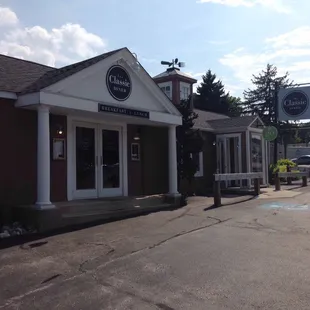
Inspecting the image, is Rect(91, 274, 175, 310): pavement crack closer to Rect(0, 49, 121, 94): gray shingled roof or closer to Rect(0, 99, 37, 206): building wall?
Rect(0, 99, 37, 206): building wall

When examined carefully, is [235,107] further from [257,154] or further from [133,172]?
[133,172]

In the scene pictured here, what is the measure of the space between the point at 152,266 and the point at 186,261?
0.63m

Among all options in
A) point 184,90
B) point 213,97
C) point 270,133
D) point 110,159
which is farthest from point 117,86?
point 213,97

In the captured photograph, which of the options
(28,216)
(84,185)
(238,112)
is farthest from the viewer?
(238,112)

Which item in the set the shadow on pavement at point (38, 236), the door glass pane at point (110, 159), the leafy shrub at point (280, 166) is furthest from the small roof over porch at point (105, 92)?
the leafy shrub at point (280, 166)

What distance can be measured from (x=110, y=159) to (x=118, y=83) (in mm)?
2650

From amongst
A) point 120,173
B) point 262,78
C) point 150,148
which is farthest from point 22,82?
point 262,78

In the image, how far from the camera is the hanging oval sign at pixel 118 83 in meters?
11.8

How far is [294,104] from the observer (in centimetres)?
2955

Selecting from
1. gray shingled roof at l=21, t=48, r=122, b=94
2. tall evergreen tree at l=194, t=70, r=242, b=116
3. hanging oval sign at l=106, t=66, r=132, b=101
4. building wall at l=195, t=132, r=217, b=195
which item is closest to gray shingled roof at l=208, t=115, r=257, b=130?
building wall at l=195, t=132, r=217, b=195

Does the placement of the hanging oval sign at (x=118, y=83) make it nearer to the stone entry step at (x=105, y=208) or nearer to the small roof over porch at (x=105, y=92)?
the small roof over porch at (x=105, y=92)

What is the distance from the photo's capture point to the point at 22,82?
10961mm

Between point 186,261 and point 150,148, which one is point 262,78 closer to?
point 150,148

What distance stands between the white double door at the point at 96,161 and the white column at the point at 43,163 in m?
2.29
